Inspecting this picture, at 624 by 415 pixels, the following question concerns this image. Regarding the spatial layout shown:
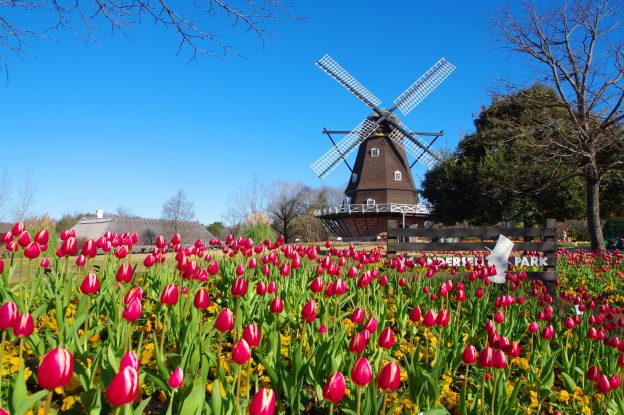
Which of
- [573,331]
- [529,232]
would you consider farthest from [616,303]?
[573,331]

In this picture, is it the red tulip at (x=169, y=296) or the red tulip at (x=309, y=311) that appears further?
the red tulip at (x=309, y=311)

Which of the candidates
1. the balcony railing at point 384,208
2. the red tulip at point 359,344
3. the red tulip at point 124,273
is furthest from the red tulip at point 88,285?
the balcony railing at point 384,208

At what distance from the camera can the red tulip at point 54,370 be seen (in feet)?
4.67

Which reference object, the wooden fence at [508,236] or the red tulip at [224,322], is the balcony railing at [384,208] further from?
the red tulip at [224,322]

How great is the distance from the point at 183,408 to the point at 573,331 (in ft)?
14.4

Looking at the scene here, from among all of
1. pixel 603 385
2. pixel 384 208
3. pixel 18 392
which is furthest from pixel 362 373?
pixel 384 208

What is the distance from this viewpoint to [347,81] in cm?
3784

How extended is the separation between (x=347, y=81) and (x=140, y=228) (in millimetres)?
25432

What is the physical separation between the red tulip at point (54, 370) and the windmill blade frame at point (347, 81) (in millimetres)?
37809

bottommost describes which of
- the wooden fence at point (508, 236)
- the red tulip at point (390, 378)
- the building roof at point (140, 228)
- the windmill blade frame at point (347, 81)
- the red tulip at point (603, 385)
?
the red tulip at point (603, 385)

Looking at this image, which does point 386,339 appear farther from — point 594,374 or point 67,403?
point 67,403

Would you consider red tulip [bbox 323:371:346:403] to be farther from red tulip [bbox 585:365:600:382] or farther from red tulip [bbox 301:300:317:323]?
red tulip [bbox 585:365:600:382]

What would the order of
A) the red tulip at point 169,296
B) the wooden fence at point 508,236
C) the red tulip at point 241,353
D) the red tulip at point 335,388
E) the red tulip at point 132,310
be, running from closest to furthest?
the red tulip at point 335,388 < the red tulip at point 241,353 < the red tulip at point 132,310 < the red tulip at point 169,296 < the wooden fence at point 508,236

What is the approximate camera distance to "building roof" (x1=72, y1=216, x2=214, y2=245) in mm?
44750
